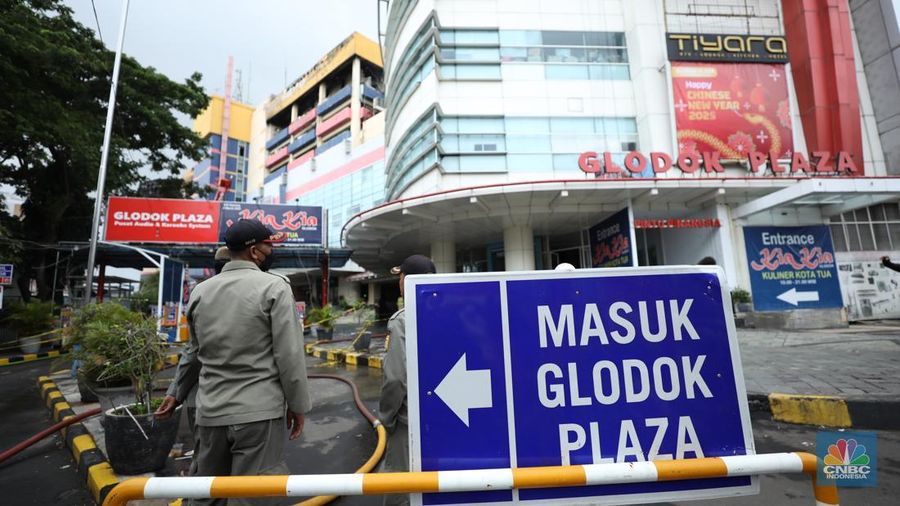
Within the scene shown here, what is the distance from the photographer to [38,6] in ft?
41.0

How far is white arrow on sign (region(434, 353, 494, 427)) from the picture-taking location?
55.4 inches

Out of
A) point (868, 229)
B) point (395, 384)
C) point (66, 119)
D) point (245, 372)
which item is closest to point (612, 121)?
point (868, 229)

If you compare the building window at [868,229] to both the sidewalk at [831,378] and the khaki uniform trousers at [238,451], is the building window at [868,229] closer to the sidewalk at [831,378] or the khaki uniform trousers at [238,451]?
the sidewalk at [831,378]

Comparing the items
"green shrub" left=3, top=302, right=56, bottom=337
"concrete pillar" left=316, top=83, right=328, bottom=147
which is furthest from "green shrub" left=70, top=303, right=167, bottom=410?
"concrete pillar" left=316, top=83, right=328, bottom=147

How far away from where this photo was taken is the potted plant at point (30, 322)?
1127cm

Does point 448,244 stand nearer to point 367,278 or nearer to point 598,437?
point 367,278

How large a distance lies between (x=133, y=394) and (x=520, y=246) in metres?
11.6

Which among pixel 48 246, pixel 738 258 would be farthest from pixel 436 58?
pixel 48 246

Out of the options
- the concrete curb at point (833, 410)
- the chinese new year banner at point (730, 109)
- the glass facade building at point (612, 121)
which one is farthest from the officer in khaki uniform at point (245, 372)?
the chinese new year banner at point (730, 109)

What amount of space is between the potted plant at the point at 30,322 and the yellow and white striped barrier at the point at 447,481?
15.1m

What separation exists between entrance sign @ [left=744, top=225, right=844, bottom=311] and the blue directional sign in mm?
13030

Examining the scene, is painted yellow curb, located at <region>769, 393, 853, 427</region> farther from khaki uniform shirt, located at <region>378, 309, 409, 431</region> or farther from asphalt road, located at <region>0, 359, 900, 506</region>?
khaki uniform shirt, located at <region>378, 309, 409, 431</region>

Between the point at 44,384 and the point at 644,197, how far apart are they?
1410 cm

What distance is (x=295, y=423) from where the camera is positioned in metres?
2.02
